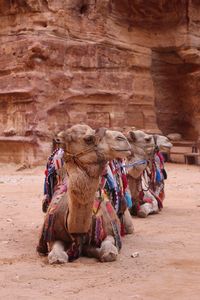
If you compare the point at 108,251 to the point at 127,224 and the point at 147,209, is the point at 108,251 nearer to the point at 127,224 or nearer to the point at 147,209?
the point at 127,224

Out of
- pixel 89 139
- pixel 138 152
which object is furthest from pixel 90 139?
pixel 138 152

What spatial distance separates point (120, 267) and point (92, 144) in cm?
109

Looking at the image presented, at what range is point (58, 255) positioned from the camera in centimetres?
462

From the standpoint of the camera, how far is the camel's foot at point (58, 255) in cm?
459

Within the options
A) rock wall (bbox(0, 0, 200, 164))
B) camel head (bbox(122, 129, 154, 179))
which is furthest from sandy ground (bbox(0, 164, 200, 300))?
rock wall (bbox(0, 0, 200, 164))

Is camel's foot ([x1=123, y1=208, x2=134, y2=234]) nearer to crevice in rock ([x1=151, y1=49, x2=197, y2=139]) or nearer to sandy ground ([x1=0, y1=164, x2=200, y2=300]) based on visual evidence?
sandy ground ([x1=0, y1=164, x2=200, y2=300])

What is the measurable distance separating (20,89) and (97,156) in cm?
1321

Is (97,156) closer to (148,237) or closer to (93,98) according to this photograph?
(148,237)

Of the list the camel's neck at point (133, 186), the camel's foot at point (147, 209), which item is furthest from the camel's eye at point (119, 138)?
the camel's foot at point (147, 209)

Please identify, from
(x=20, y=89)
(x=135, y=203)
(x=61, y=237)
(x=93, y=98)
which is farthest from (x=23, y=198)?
(x=93, y=98)

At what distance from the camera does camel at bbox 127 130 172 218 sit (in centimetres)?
785

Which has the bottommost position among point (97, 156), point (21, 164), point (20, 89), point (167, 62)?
point (21, 164)

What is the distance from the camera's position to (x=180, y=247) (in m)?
5.46

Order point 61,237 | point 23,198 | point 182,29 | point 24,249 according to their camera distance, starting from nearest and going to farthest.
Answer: point 61,237, point 24,249, point 23,198, point 182,29
